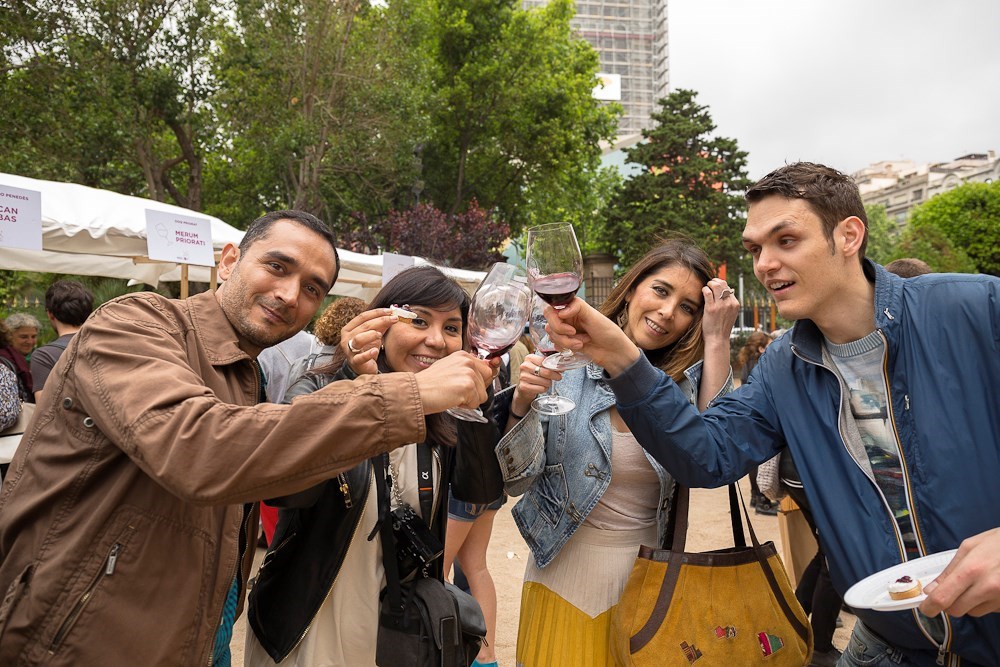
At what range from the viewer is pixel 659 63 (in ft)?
399

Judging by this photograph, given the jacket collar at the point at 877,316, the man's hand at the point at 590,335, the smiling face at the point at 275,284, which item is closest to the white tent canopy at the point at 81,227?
the smiling face at the point at 275,284

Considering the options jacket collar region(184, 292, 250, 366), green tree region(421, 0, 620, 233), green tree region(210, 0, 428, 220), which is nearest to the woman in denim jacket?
jacket collar region(184, 292, 250, 366)

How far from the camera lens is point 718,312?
259cm

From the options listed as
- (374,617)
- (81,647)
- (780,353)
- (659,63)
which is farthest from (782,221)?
(659,63)

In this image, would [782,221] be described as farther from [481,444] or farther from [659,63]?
[659,63]

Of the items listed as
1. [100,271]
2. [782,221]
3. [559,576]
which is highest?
[100,271]

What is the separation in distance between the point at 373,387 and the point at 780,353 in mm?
1377

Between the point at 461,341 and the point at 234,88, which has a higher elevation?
the point at 234,88

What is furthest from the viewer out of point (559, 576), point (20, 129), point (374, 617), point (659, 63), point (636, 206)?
point (659, 63)

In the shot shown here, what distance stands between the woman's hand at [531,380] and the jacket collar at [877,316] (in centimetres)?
71

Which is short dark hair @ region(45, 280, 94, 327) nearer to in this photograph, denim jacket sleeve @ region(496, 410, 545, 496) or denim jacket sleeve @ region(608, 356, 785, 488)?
denim jacket sleeve @ region(496, 410, 545, 496)

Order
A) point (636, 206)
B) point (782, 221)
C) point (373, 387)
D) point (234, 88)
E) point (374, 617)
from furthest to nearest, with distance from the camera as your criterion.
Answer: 1. point (636, 206)
2. point (234, 88)
3. point (374, 617)
4. point (782, 221)
5. point (373, 387)

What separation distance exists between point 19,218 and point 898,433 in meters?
5.03

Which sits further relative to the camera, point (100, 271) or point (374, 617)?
point (100, 271)
